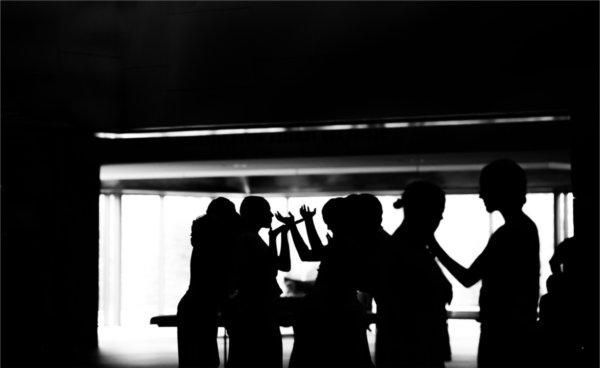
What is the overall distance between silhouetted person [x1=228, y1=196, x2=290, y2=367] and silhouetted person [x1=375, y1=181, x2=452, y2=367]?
1.54m

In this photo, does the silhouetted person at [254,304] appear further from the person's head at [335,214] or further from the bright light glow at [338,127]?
the bright light glow at [338,127]

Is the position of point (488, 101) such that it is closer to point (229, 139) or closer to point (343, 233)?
point (229, 139)

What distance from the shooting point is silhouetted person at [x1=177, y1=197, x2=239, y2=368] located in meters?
4.69

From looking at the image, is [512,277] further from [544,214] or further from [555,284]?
[544,214]

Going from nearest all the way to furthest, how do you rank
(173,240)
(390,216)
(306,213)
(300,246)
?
(306,213), (300,246), (390,216), (173,240)

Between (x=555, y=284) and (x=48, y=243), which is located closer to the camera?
(x=555, y=284)

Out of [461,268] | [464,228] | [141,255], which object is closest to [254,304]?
[461,268]

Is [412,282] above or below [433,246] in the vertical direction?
below

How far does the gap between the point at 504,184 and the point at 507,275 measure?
333 mm

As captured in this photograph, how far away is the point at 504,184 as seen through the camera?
113 inches

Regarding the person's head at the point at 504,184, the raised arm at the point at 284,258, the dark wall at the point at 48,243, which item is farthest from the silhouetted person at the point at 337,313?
the dark wall at the point at 48,243

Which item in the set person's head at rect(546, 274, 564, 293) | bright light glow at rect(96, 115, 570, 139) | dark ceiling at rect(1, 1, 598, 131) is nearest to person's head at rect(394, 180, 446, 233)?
person's head at rect(546, 274, 564, 293)

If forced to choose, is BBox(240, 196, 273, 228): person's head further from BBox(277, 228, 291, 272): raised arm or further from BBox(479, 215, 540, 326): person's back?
BBox(479, 215, 540, 326): person's back

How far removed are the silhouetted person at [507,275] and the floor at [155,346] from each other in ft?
19.1
